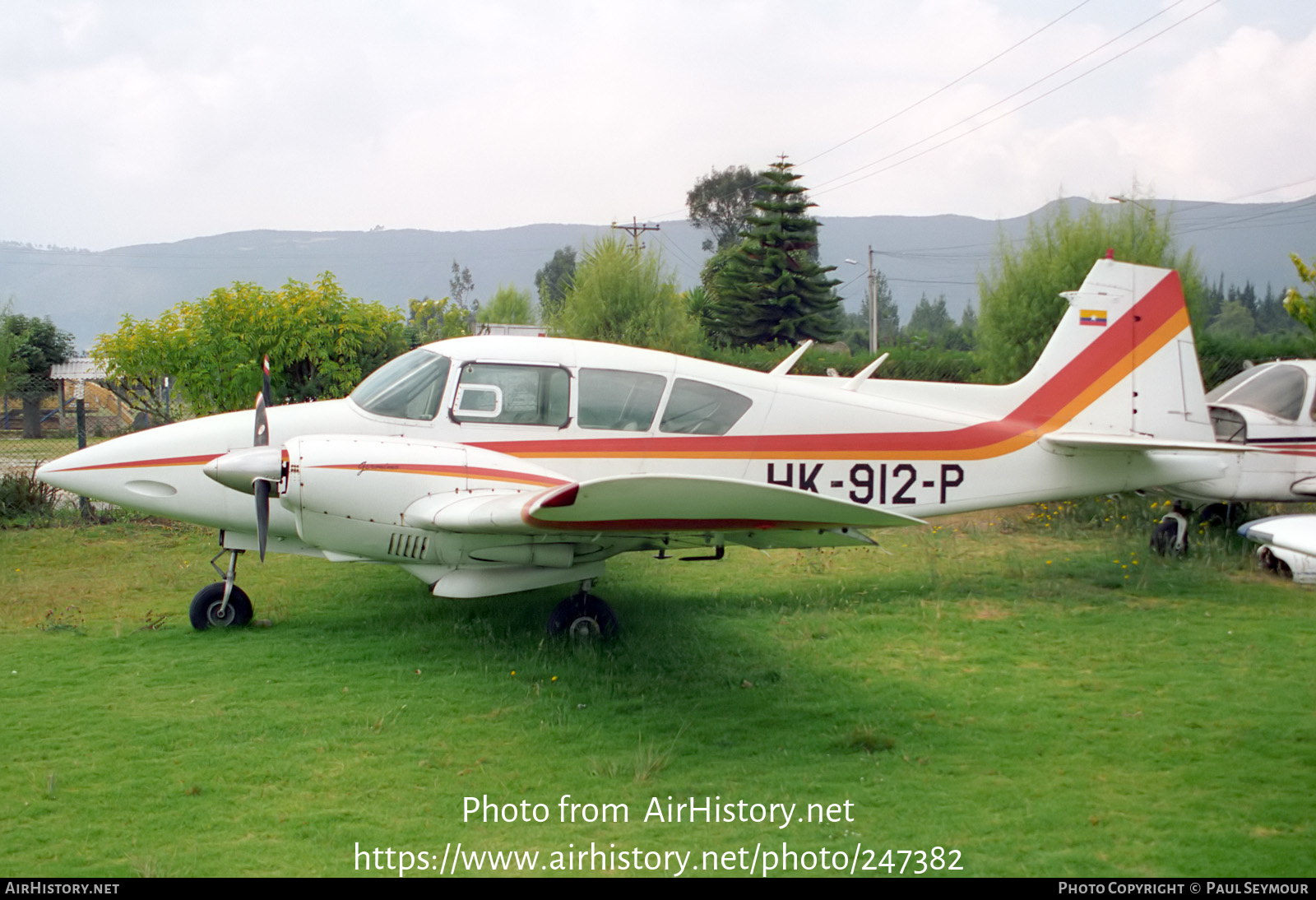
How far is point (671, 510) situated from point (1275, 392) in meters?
8.68

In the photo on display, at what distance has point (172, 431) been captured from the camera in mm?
7297

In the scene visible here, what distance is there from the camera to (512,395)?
7.27 metres

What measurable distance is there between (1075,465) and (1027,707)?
11.0 ft

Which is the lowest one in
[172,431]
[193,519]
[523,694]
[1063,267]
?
[523,694]

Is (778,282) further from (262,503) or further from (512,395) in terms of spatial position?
(262,503)

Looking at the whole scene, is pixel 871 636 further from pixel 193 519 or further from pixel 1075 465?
pixel 193 519

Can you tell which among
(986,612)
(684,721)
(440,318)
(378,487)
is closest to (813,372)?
(986,612)

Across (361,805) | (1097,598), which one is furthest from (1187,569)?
(361,805)

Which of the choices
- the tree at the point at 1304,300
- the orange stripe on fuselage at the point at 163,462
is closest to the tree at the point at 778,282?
the tree at the point at 1304,300

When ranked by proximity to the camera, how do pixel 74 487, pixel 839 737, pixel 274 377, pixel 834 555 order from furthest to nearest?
pixel 274 377, pixel 834 555, pixel 74 487, pixel 839 737

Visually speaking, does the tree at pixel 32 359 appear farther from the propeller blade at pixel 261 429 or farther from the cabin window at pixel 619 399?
the cabin window at pixel 619 399

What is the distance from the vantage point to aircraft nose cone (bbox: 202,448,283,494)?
639 cm

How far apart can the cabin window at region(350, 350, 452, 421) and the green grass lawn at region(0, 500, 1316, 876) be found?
1.78m

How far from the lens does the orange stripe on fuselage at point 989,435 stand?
7270mm
